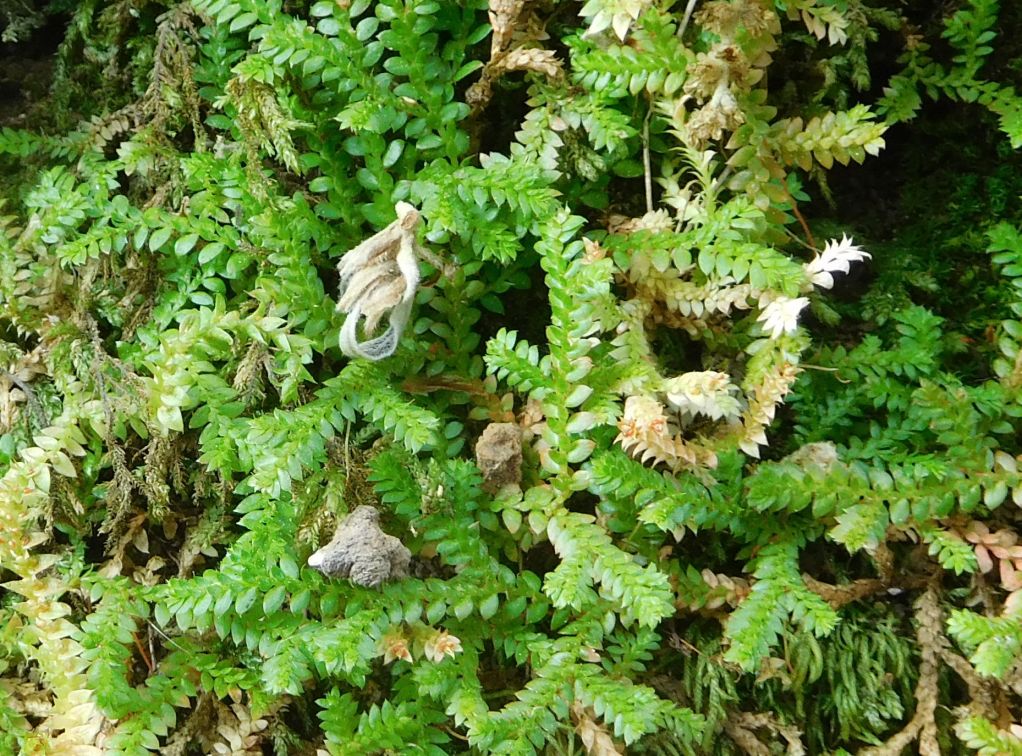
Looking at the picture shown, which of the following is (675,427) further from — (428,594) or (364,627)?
(364,627)

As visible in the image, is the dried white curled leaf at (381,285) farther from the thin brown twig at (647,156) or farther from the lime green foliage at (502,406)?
the thin brown twig at (647,156)

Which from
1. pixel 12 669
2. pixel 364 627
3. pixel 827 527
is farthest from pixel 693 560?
pixel 12 669

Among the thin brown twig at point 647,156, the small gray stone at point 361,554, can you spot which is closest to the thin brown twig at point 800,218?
the thin brown twig at point 647,156

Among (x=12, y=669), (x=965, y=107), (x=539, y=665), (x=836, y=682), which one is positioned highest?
(x=965, y=107)

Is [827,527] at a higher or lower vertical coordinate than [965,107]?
lower

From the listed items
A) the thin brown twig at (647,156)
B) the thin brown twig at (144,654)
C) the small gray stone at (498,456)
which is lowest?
the thin brown twig at (144,654)

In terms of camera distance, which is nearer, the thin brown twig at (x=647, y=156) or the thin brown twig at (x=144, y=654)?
the thin brown twig at (x=144, y=654)

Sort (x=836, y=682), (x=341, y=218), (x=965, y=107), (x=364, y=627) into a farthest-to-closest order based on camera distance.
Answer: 1. (x=965, y=107)
2. (x=341, y=218)
3. (x=836, y=682)
4. (x=364, y=627)
